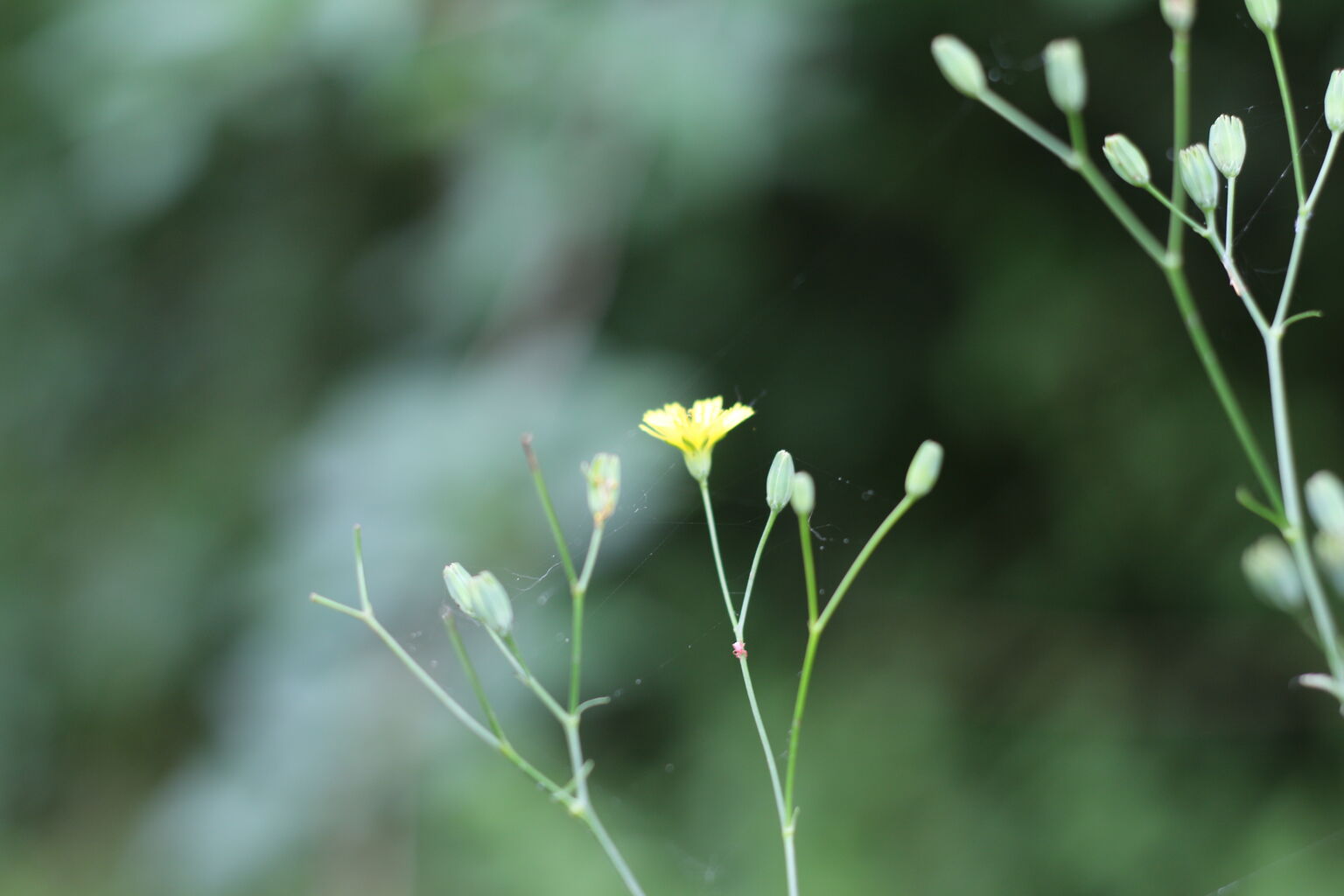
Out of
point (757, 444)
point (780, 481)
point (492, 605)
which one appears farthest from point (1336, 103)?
point (757, 444)

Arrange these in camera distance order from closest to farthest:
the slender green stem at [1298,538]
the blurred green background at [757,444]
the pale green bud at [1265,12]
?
the slender green stem at [1298,538]
the pale green bud at [1265,12]
the blurred green background at [757,444]

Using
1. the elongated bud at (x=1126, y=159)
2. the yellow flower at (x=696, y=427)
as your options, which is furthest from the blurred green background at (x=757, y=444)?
the elongated bud at (x=1126, y=159)

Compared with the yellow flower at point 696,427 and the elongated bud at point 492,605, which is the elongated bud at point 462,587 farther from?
the yellow flower at point 696,427

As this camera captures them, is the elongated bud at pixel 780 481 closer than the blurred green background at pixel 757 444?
Yes

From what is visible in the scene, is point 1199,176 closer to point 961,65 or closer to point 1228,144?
point 1228,144

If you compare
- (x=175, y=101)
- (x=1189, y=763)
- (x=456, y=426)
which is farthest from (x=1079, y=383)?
(x=175, y=101)

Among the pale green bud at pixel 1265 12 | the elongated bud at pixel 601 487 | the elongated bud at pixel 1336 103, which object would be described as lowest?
the elongated bud at pixel 601 487

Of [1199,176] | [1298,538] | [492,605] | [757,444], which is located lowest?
[757,444]

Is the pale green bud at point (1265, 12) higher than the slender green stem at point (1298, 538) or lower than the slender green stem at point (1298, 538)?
higher
